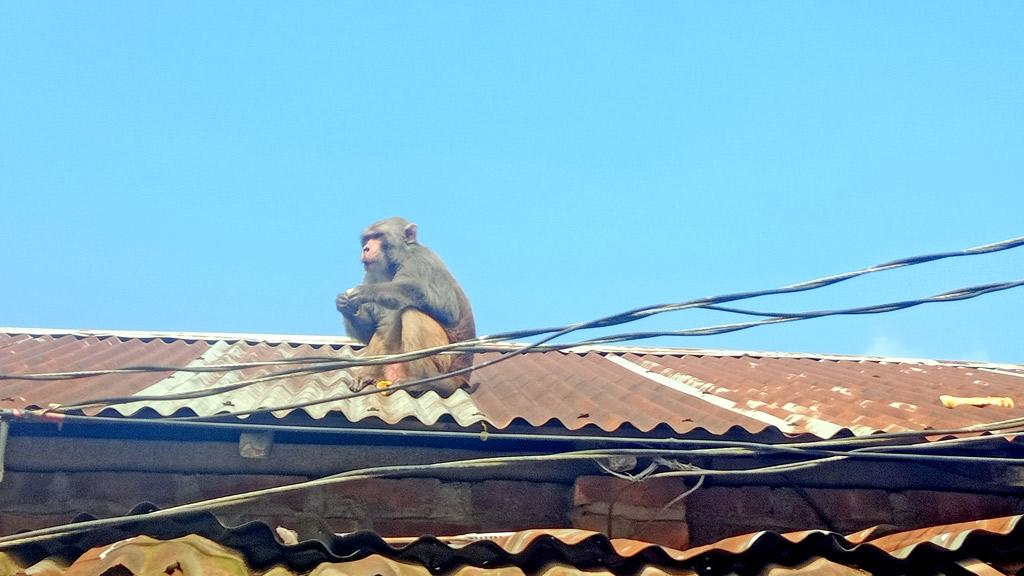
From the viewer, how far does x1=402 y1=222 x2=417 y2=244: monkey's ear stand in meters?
7.32

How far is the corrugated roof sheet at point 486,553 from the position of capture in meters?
3.28

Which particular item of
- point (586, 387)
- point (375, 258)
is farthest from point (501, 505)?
point (375, 258)

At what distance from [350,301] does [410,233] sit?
99cm

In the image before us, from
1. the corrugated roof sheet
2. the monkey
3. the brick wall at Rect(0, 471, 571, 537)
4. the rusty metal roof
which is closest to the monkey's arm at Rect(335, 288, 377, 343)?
the monkey

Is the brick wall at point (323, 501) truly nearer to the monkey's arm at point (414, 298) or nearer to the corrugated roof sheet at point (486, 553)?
the corrugated roof sheet at point (486, 553)

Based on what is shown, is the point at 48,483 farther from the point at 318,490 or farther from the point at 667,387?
the point at 667,387

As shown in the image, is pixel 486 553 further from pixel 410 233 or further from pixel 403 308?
pixel 410 233

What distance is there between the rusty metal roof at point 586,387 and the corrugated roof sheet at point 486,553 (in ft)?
2.72

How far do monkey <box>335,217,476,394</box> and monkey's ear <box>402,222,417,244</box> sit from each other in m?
0.03

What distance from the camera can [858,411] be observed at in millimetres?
5316

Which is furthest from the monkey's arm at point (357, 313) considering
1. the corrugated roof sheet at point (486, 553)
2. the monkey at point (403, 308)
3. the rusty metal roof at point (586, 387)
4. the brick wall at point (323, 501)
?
the corrugated roof sheet at point (486, 553)

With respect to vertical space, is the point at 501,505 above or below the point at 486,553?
above

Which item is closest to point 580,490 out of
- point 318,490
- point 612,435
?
point 612,435

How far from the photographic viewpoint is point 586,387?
6.14 metres
